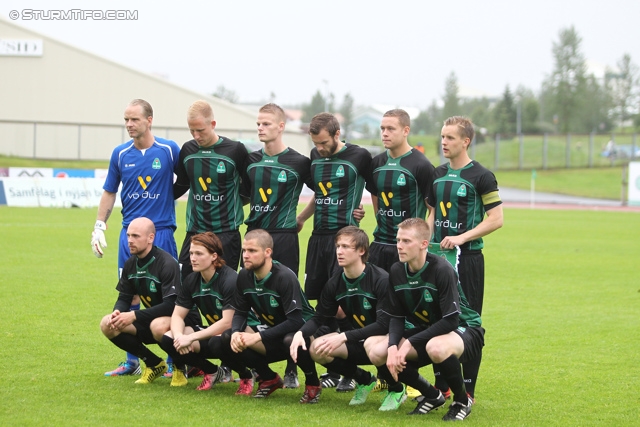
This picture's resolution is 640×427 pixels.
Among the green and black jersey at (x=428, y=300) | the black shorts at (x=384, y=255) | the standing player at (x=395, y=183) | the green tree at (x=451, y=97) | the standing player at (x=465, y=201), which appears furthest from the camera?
the green tree at (x=451, y=97)

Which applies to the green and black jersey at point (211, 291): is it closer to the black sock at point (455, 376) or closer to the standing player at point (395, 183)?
the standing player at point (395, 183)

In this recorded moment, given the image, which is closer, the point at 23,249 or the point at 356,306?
the point at 356,306

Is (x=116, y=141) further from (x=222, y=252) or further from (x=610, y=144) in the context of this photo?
(x=222, y=252)

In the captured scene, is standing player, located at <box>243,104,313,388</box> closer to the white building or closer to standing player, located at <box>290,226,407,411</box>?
standing player, located at <box>290,226,407,411</box>

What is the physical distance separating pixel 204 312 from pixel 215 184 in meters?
1.17

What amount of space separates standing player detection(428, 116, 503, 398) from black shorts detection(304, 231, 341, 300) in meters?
1.01

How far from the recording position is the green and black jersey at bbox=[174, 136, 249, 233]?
282 inches

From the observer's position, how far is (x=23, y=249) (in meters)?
15.7

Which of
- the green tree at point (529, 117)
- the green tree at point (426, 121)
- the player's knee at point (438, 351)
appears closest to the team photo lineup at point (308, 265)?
the player's knee at point (438, 351)

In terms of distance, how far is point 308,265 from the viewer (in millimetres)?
7102

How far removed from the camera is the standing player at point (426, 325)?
5773mm

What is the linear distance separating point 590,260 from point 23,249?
38.2 feet

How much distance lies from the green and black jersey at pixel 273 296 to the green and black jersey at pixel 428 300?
781mm

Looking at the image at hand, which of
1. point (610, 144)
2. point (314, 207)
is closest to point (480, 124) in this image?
point (610, 144)
